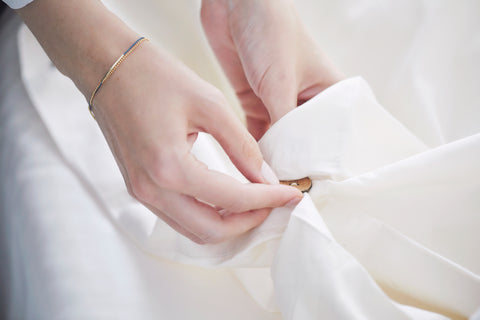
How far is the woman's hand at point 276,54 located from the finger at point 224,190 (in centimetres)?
18

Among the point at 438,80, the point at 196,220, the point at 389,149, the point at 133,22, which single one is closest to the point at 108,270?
the point at 196,220

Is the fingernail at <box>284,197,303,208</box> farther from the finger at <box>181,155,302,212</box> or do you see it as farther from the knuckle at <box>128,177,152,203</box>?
the knuckle at <box>128,177,152,203</box>

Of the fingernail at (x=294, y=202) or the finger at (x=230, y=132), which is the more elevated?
the finger at (x=230, y=132)

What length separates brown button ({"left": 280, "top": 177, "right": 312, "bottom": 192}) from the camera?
0.53 m

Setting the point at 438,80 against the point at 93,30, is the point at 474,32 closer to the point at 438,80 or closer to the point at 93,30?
Result: the point at 438,80

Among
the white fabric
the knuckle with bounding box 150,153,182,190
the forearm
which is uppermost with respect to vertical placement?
the forearm

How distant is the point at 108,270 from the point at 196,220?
0.50 ft

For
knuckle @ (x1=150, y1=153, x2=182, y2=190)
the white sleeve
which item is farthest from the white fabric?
the white sleeve

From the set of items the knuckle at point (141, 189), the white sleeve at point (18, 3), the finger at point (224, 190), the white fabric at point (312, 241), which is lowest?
the white fabric at point (312, 241)

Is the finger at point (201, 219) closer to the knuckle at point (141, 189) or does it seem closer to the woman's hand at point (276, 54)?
the knuckle at point (141, 189)

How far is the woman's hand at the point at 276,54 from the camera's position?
2.04ft

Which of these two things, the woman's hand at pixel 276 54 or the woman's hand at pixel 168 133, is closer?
the woman's hand at pixel 168 133

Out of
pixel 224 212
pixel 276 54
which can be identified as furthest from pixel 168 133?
pixel 276 54

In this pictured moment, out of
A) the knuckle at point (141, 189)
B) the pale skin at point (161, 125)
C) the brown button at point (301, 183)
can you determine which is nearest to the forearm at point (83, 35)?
the pale skin at point (161, 125)
